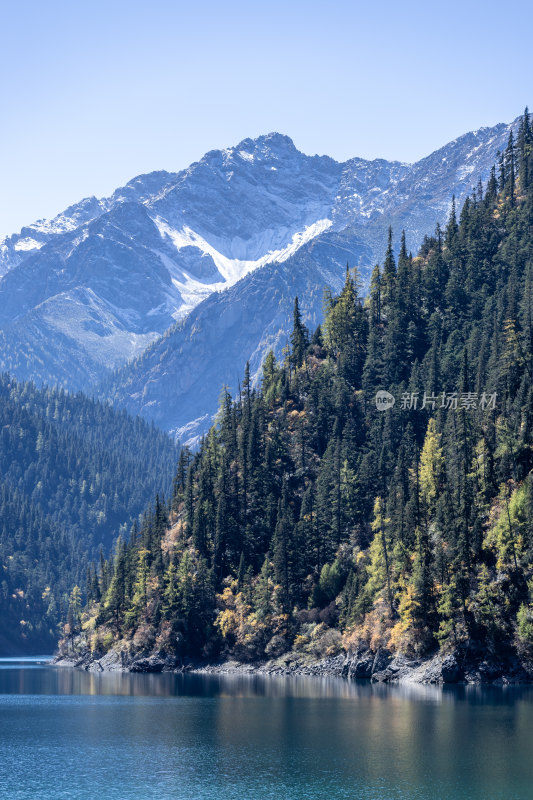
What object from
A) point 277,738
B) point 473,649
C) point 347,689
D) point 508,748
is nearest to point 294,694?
point 347,689

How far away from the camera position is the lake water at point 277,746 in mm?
87688

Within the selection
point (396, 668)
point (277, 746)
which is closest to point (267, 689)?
point (396, 668)

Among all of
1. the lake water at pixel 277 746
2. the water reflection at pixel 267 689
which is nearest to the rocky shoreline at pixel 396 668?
the water reflection at pixel 267 689

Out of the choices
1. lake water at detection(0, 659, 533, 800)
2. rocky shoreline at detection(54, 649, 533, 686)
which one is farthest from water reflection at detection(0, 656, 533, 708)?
rocky shoreline at detection(54, 649, 533, 686)

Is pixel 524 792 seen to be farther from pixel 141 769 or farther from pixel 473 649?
pixel 473 649

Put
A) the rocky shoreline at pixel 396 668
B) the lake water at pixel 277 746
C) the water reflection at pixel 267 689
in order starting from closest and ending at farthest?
1. the lake water at pixel 277 746
2. the water reflection at pixel 267 689
3. the rocky shoreline at pixel 396 668

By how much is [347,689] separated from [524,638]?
26453 mm

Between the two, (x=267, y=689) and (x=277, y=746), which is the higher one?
(x=277, y=746)

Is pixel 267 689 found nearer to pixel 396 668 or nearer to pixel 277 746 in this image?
pixel 396 668

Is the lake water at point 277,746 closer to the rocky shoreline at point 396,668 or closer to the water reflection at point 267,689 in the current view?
the water reflection at point 267,689

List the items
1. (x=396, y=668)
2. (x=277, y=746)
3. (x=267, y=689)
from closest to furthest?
(x=277, y=746), (x=267, y=689), (x=396, y=668)

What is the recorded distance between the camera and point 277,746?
104312 millimetres

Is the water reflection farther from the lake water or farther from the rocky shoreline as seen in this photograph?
the rocky shoreline

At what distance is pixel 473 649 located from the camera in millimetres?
153125
